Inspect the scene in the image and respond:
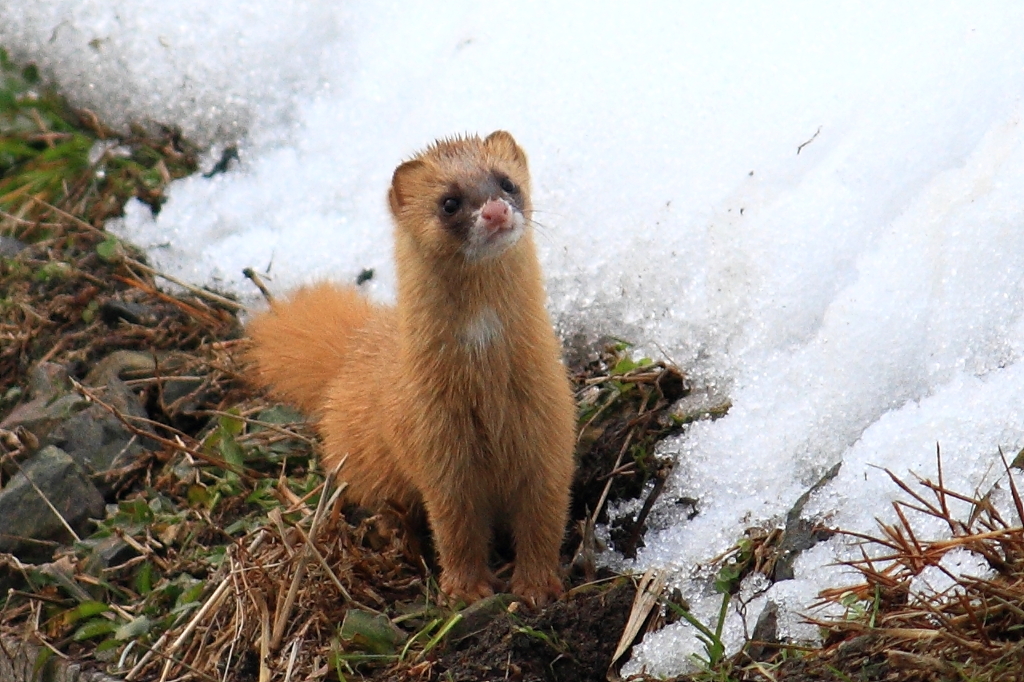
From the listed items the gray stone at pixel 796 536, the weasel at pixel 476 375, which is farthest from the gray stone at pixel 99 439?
the gray stone at pixel 796 536

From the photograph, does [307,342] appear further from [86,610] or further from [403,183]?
[86,610]

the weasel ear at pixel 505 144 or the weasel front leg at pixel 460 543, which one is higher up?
the weasel ear at pixel 505 144

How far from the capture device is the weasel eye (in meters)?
3.21

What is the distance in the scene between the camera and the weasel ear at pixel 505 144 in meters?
3.42

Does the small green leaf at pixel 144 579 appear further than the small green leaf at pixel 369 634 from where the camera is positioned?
Yes

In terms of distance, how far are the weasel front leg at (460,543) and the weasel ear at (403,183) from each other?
0.83 meters

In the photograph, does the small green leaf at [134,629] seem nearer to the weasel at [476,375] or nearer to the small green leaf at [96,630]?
the small green leaf at [96,630]

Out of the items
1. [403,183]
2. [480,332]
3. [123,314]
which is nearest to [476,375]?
[480,332]

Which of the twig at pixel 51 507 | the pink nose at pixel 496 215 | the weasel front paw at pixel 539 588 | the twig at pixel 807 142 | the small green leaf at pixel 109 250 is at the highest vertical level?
the small green leaf at pixel 109 250

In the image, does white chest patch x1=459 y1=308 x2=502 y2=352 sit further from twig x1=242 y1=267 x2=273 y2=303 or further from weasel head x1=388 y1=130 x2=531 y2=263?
twig x1=242 y1=267 x2=273 y2=303

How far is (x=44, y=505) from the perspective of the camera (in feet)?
12.9

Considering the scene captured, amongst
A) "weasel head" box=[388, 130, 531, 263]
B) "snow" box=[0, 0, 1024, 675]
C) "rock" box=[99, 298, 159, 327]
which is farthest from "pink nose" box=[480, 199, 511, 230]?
"rock" box=[99, 298, 159, 327]

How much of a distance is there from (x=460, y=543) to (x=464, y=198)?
0.97 m

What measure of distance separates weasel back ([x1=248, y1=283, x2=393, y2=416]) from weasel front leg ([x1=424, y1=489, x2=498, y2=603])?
91 centimetres
